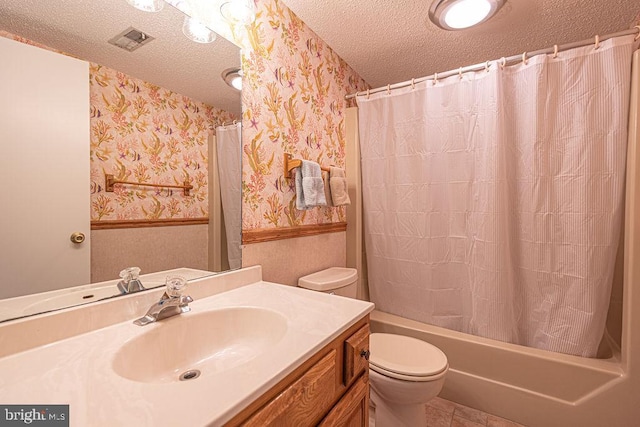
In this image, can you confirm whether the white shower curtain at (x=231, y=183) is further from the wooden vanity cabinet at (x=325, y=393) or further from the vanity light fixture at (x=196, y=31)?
the wooden vanity cabinet at (x=325, y=393)

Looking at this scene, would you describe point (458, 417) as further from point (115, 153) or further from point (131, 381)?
point (115, 153)

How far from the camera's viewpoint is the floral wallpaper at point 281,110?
1.25 meters

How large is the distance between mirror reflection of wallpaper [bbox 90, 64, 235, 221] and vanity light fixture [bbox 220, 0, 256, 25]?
0.42m

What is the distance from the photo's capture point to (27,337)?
63cm

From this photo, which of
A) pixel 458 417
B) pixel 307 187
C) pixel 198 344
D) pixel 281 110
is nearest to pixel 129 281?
pixel 198 344

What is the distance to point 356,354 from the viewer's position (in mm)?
823

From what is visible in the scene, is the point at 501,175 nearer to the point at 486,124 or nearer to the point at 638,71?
the point at 486,124

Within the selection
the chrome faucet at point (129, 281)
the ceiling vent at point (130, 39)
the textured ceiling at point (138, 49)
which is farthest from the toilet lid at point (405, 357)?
the ceiling vent at point (130, 39)

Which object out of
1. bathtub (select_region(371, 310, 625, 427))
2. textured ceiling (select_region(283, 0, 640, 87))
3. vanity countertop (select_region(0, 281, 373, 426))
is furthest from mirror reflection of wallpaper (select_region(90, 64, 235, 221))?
bathtub (select_region(371, 310, 625, 427))

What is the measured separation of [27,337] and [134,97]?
0.68 metres

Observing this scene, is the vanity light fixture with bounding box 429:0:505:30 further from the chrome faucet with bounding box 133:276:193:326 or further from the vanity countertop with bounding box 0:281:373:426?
the chrome faucet with bounding box 133:276:193:326

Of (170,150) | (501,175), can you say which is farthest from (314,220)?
(501,175)

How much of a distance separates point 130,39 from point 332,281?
1.28 meters

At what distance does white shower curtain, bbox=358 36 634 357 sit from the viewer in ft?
4.27
